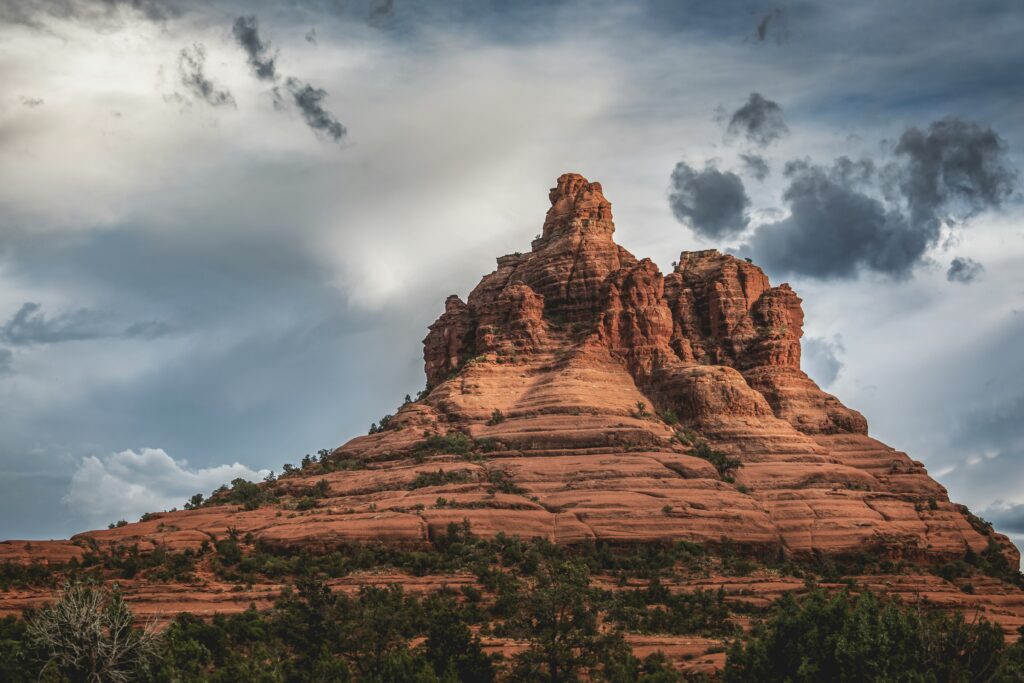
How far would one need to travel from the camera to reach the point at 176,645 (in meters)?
70.1

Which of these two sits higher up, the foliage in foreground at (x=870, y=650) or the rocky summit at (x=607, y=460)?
the rocky summit at (x=607, y=460)

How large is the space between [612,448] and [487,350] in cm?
2328

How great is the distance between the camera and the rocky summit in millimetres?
96812

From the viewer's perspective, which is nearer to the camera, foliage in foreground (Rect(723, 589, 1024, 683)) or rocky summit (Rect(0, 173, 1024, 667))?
foliage in foreground (Rect(723, 589, 1024, 683))

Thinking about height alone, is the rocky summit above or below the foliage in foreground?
above

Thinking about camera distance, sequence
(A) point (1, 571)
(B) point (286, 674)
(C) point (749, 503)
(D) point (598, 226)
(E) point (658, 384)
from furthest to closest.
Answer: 1. (D) point (598, 226)
2. (E) point (658, 384)
3. (C) point (749, 503)
4. (A) point (1, 571)
5. (B) point (286, 674)

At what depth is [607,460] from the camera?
10756cm

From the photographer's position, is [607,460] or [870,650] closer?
[870,650]

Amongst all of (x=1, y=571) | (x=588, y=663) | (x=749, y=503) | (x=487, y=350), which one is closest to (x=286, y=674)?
(x=588, y=663)

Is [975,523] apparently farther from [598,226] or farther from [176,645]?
[176,645]

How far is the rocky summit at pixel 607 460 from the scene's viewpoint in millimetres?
96812

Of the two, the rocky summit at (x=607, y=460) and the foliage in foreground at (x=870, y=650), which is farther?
the rocky summit at (x=607, y=460)

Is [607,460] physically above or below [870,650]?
above

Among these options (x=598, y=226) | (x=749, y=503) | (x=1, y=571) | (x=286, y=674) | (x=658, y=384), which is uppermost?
(x=598, y=226)
